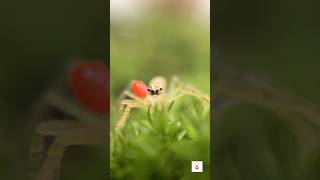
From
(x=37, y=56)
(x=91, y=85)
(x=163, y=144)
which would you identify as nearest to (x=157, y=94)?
(x=163, y=144)

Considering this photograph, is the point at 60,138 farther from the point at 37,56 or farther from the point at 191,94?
the point at 191,94

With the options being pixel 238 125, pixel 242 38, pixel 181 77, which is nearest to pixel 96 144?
pixel 181 77

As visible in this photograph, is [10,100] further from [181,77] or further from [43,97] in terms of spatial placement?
[181,77]

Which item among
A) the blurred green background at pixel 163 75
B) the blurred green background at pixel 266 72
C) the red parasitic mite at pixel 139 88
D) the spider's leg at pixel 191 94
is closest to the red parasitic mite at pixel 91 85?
the blurred green background at pixel 163 75

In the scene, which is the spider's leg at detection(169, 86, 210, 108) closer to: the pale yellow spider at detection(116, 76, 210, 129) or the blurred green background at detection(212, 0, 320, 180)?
the pale yellow spider at detection(116, 76, 210, 129)

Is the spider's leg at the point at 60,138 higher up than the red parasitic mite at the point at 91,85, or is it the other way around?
the red parasitic mite at the point at 91,85

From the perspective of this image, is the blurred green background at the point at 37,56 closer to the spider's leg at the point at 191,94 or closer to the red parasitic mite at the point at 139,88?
the red parasitic mite at the point at 139,88

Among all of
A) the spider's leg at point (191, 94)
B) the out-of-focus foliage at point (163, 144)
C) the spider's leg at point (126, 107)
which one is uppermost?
the spider's leg at point (191, 94)
